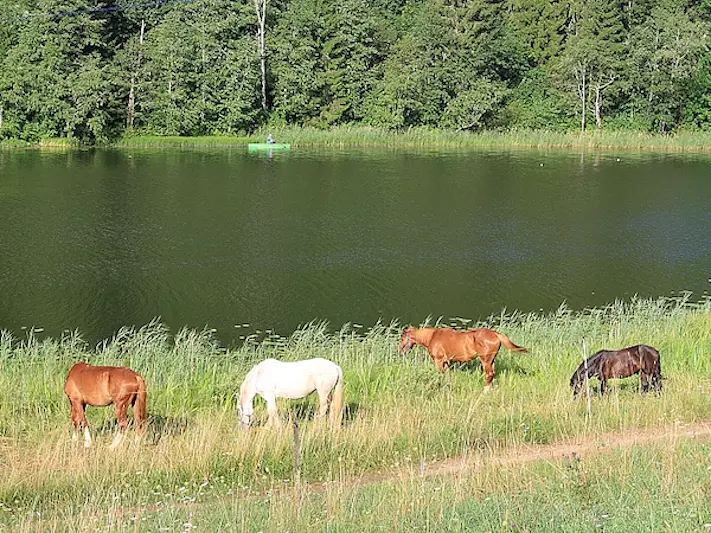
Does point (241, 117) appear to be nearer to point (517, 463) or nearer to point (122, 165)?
point (122, 165)

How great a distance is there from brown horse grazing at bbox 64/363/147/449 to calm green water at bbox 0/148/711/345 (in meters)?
6.53

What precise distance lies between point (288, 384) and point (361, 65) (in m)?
43.4

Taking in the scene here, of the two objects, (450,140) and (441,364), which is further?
Answer: (450,140)

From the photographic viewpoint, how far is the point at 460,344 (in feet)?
33.9

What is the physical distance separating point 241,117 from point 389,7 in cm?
1378

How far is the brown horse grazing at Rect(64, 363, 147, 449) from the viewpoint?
7.65 m

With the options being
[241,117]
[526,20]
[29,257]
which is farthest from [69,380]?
[526,20]

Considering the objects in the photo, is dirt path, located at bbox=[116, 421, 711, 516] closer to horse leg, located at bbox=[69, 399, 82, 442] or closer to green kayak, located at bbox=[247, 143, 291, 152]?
horse leg, located at bbox=[69, 399, 82, 442]

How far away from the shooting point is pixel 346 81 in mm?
50000

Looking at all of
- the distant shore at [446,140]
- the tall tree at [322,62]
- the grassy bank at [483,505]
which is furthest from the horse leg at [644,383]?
the tall tree at [322,62]

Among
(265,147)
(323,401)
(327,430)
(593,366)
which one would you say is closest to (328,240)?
(593,366)

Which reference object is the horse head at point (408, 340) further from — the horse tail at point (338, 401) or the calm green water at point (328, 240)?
the calm green water at point (328, 240)

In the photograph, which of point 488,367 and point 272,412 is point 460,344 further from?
point 272,412

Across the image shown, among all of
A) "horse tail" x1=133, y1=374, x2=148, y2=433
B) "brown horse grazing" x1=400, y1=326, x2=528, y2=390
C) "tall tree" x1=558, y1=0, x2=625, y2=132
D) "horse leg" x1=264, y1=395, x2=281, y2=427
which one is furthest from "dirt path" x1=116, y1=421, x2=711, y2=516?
"tall tree" x1=558, y1=0, x2=625, y2=132
